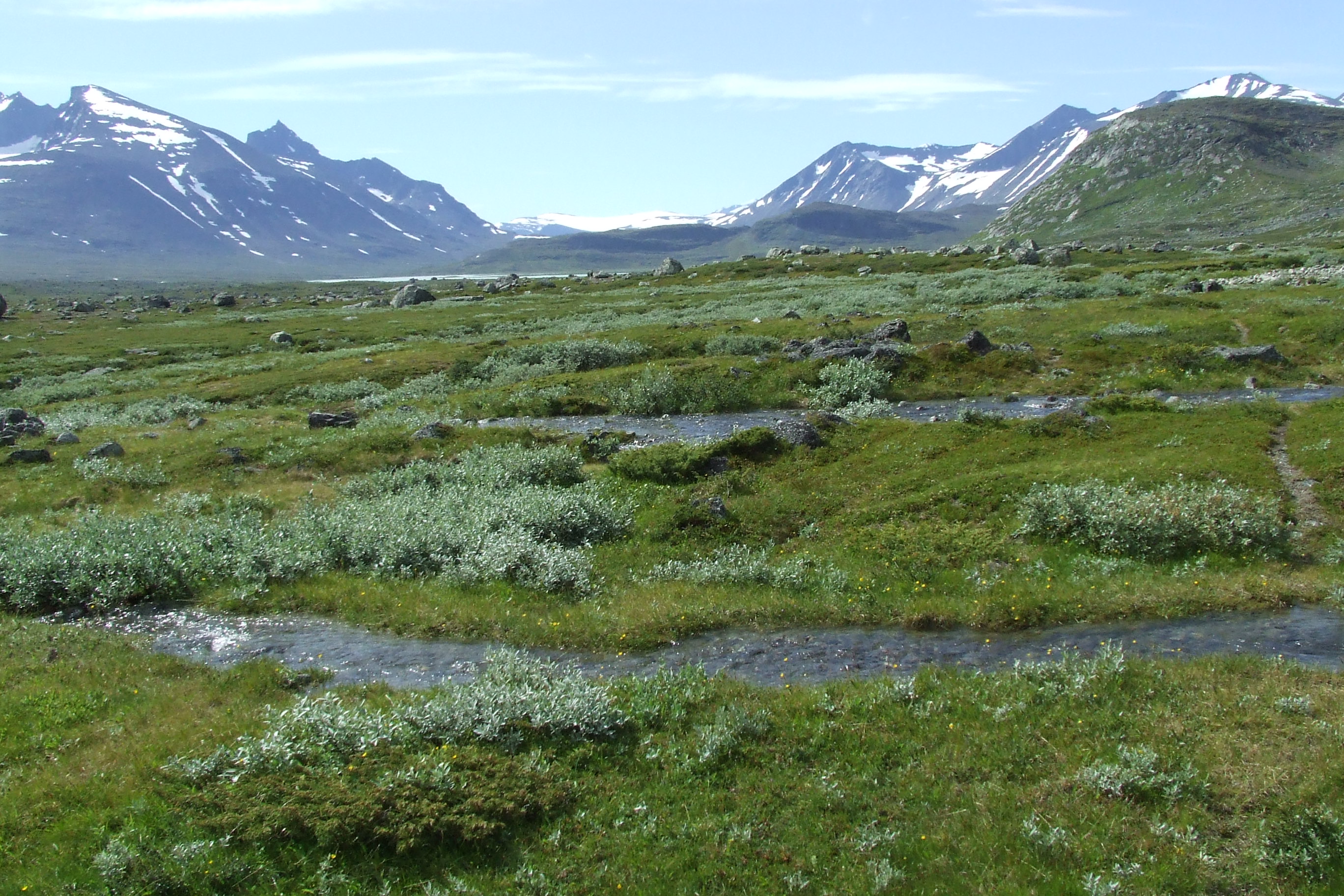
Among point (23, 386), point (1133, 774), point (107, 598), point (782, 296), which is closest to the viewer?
point (1133, 774)

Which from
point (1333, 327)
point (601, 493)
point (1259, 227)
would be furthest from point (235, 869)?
point (1259, 227)

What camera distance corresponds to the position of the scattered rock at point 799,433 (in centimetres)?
2878

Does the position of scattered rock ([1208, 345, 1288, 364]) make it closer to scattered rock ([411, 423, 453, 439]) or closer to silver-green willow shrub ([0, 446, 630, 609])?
silver-green willow shrub ([0, 446, 630, 609])

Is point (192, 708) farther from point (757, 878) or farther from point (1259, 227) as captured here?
point (1259, 227)

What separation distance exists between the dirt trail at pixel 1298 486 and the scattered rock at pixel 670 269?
463 feet

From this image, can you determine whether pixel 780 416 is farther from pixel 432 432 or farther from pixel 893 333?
pixel 432 432

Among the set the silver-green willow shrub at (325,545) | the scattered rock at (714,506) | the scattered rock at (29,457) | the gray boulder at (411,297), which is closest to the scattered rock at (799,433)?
the scattered rock at (714,506)

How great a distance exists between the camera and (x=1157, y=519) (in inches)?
759

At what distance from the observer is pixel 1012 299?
71.2 m

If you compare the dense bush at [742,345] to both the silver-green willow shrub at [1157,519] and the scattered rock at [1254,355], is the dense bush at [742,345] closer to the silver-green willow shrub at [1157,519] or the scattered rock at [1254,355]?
the scattered rock at [1254,355]

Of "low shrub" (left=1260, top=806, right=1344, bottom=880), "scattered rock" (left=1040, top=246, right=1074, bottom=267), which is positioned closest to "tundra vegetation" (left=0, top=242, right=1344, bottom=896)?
"low shrub" (left=1260, top=806, right=1344, bottom=880)

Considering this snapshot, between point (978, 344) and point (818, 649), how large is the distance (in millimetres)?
30374

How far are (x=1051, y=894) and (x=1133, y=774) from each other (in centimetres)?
254

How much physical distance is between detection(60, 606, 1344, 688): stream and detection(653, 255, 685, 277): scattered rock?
147660 mm
